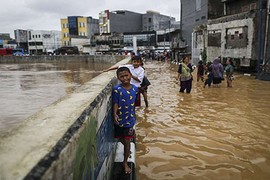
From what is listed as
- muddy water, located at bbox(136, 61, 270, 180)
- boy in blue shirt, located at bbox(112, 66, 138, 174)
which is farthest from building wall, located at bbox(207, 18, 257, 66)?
boy in blue shirt, located at bbox(112, 66, 138, 174)

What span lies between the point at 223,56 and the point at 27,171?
63.2ft

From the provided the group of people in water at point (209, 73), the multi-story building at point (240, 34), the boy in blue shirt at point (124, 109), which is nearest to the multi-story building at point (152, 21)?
the multi-story building at point (240, 34)

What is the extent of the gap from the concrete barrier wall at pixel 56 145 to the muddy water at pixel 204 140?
1.92 m

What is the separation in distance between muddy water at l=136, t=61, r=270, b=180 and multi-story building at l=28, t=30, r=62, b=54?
6816 cm

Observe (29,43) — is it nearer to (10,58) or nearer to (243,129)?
(10,58)

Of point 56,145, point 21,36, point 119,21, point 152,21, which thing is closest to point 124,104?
point 56,145

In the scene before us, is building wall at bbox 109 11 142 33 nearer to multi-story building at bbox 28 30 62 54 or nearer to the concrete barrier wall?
multi-story building at bbox 28 30 62 54

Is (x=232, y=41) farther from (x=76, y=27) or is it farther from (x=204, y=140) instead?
(x=76, y=27)

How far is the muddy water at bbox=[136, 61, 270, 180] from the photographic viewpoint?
141 inches

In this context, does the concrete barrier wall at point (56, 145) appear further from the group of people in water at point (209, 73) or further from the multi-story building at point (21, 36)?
the multi-story building at point (21, 36)

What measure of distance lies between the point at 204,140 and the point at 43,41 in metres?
72.8

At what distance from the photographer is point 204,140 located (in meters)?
4.68

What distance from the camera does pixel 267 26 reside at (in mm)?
14859

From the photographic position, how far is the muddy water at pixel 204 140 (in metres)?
3.57
